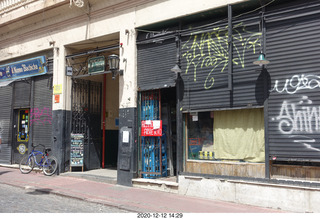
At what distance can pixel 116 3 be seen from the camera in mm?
10617

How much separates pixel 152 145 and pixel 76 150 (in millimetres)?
3917

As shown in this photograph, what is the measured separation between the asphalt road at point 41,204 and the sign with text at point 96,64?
4.78 metres

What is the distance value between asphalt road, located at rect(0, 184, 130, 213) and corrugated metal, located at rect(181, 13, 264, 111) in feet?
Result: 12.5

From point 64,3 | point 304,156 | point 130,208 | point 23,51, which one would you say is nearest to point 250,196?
point 304,156

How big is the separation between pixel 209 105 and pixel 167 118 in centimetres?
224

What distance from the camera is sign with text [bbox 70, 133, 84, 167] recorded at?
12188mm

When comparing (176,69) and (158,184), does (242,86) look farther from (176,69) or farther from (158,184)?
(158,184)

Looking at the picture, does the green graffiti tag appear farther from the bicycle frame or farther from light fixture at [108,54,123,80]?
the bicycle frame

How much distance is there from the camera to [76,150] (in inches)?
484

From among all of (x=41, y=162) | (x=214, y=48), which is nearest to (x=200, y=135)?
(x=214, y=48)

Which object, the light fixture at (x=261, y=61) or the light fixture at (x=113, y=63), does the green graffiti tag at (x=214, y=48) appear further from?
the light fixture at (x=113, y=63)

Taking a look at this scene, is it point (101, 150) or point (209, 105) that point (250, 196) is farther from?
point (101, 150)

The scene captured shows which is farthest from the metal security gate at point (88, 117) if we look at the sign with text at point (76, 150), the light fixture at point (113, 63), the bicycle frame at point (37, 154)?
the light fixture at point (113, 63)

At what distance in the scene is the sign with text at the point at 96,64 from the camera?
37.4 ft
